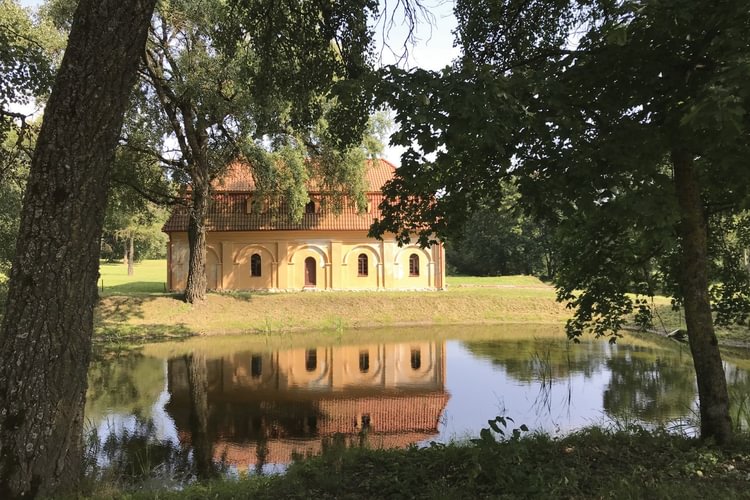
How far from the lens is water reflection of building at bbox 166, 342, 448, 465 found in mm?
9180

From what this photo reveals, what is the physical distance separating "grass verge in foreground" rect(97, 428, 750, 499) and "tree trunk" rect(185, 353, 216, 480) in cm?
249

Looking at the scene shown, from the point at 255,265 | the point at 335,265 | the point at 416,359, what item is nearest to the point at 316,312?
the point at 335,265

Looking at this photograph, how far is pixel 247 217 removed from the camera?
3102cm

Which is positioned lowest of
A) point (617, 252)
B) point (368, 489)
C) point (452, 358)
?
point (452, 358)

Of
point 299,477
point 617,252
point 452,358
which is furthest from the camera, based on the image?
point 452,358

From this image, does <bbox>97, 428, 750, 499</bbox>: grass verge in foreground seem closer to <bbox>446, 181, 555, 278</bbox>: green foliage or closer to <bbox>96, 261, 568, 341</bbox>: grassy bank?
<bbox>96, 261, 568, 341</bbox>: grassy bank

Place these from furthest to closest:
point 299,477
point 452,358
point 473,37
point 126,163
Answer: point 126,163 < point 452,358 < point 473,37 < point 299,477

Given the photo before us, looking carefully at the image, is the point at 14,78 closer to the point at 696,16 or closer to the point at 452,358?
the point at 696,16

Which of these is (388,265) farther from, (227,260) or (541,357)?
(541,357)

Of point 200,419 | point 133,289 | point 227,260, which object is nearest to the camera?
point 200,419

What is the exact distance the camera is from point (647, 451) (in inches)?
222

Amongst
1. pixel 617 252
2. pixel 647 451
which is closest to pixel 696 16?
pixel 617 252

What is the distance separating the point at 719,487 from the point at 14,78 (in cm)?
1251

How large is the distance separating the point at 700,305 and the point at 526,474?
2.62 m
